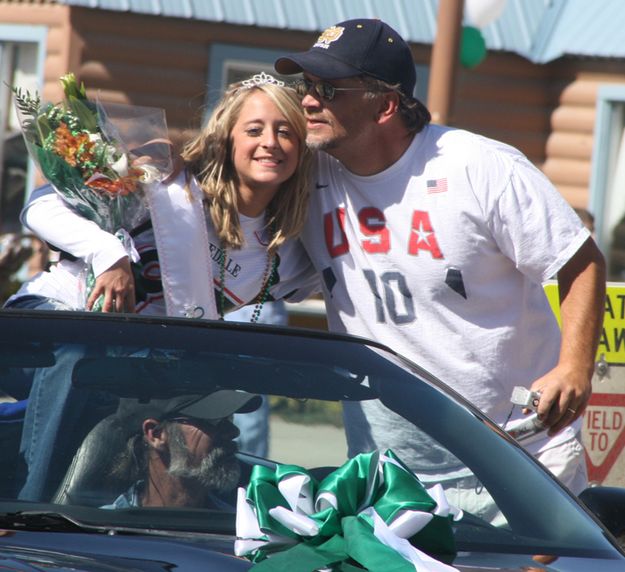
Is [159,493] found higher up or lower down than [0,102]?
lower down

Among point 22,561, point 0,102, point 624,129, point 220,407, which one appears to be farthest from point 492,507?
point 0,102

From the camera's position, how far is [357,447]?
2.77 metres

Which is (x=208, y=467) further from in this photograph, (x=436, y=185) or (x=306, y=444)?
(x=436, y=185)

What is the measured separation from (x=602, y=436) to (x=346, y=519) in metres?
3.10

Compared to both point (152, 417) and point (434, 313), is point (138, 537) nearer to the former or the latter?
point (152, 417)

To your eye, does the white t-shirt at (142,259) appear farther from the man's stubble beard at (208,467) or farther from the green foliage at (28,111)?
the man's stubble beard at (208,467)

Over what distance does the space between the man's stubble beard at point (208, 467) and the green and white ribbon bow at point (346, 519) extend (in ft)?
0.26

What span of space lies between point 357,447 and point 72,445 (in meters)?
0.61

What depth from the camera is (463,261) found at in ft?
12.3

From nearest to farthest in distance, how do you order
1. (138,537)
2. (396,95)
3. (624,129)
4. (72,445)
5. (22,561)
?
(22,561)
(138,537)
(72,445)
(396,95)
(624,129)

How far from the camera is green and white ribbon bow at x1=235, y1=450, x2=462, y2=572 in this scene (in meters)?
2.30

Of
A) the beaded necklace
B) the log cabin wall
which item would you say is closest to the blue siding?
the log cabin wall

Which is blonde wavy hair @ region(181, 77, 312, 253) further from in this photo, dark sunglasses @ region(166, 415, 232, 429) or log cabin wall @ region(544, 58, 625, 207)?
log cabin wall @ region(544, 58, 625, 207)

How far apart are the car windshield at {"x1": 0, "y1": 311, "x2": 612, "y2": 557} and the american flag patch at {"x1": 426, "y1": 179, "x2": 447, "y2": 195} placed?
85 centimetres
